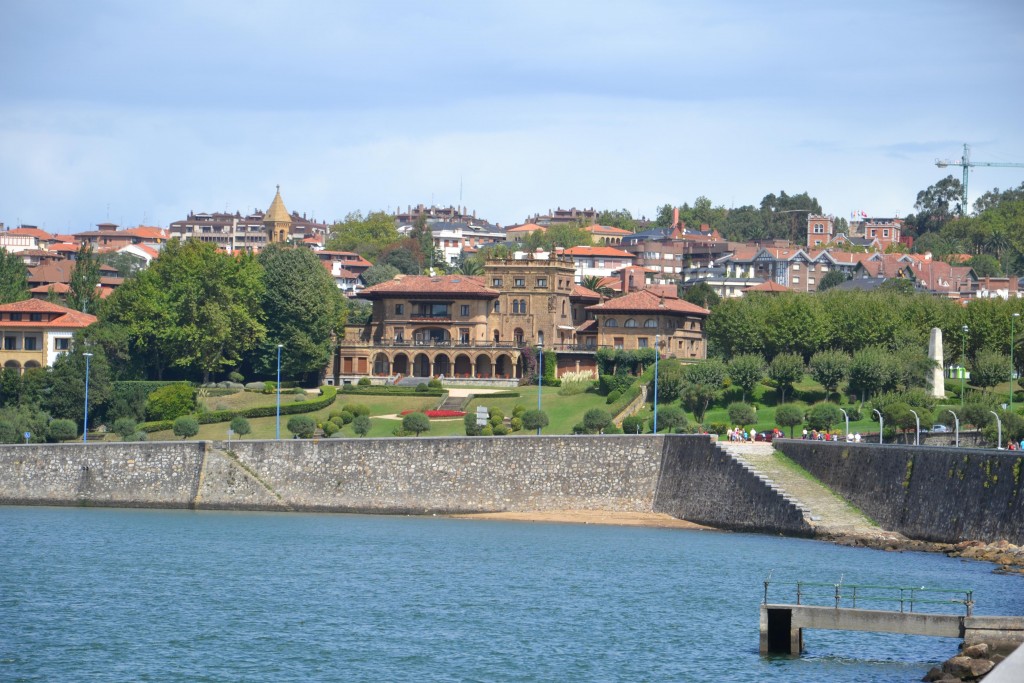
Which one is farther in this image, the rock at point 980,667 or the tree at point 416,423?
the tree at point 416,423

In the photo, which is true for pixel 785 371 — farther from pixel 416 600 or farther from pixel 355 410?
pixel 416 600

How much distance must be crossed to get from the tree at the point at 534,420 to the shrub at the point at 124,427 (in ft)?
75.8

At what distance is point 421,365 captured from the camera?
121 m

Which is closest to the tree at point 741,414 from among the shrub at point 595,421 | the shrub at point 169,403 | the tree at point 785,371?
the shrub at point 595,421

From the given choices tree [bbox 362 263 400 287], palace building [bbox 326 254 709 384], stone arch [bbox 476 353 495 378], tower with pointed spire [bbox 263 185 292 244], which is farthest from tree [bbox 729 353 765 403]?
tower with pointed spire [bbox 263 185 292 244]

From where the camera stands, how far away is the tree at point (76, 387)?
3947 inches

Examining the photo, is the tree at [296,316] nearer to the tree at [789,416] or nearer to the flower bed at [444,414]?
the flower bed at [444,414]

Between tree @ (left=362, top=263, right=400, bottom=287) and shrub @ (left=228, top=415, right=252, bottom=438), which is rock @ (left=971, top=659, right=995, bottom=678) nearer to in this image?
shrub @ (left=228, top=415, right=252, bottom=438)

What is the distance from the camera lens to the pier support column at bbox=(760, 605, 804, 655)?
148 feet

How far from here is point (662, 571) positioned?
6009cm

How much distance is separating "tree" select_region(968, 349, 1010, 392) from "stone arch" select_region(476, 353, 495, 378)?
35586mm

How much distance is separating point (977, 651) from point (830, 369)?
5830cm

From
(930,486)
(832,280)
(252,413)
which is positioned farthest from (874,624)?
(832,280)

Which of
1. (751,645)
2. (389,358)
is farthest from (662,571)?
(389,358)
